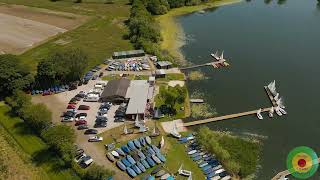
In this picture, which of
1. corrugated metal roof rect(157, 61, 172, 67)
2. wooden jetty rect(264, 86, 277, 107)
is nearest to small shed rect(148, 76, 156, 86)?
corrugated metal roof rect(157, 61, 172, 67)

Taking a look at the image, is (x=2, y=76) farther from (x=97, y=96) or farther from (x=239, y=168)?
(x=239, y=168)

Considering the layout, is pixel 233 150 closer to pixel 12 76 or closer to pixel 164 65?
pixel 164 65

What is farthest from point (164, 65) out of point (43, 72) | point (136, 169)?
point (136, 169)

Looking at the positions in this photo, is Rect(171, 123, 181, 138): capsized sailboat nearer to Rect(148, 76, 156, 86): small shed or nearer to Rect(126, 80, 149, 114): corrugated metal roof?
Rect(126, 80, 149, 114): corrugated metal roof

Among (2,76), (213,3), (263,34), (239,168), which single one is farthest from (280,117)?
(213,3)

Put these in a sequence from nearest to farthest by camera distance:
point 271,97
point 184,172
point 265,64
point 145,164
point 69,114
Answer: point 184,172 → point 145,164 → point 69,114 → point 271,97 → point 265,64

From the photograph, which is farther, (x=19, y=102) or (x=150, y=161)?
(x=19, y=102)

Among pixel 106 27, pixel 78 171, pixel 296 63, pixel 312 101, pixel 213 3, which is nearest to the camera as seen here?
pixel 78 171
